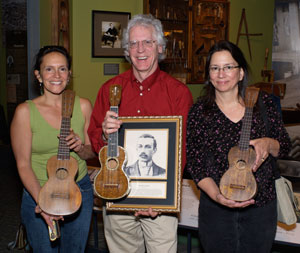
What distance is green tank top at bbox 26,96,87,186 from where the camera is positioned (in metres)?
2.19

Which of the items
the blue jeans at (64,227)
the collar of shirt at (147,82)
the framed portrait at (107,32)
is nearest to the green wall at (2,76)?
the framed portrait at (107,32)

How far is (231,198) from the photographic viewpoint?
195cm

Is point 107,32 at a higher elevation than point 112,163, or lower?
higher

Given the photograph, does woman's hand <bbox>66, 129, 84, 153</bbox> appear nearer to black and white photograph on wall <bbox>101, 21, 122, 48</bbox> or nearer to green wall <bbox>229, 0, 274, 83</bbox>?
black and white photograph on wall <bbox>101, 21, 122, 48</bbox>

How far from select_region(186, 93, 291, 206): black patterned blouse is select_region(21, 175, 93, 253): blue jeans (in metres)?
0.66

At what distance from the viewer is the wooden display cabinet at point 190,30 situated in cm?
681

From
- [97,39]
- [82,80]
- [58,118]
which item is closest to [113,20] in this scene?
[97,39]

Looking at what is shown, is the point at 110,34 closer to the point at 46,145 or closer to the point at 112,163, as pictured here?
the point at 46,145

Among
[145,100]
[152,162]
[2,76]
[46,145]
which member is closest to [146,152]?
[152,162]

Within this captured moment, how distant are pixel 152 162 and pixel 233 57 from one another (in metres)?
0.70

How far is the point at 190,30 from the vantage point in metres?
7.16

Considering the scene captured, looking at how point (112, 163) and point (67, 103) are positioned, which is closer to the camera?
point (112, 163)

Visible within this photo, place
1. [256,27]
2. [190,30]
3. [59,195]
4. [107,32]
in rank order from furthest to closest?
[256,27]
[190,30]
[107,32]
[59,195]

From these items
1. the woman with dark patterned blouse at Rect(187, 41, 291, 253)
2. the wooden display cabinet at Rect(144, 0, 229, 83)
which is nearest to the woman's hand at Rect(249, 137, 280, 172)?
the woman with dark patterned blouse at Rect(187, 41, 291, 253)
